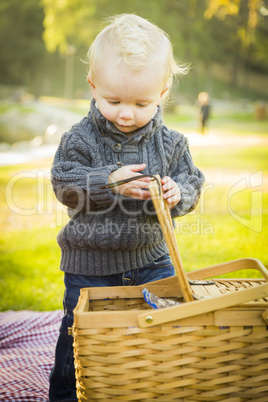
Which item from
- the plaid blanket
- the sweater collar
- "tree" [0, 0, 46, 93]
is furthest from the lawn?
"tree" [0, 0, 46, 93]

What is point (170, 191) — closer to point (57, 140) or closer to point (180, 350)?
point (180, 350)

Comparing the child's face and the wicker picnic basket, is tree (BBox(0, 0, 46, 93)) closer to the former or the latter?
the child's face

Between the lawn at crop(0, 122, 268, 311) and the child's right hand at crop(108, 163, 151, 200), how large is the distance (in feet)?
6.09

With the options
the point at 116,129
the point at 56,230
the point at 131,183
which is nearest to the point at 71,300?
the point at 131,183

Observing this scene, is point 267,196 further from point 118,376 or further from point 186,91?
point 186,91

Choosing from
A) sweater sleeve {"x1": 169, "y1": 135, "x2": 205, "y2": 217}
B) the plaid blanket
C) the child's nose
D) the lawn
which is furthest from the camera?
the lawn

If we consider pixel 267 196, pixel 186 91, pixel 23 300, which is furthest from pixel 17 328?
pixel 186 91

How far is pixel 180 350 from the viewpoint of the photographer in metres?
1.36

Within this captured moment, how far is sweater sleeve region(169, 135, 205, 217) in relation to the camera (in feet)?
5.91

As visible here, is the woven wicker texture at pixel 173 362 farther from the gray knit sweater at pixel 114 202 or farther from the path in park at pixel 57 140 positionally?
the path in park at pixel 57 140

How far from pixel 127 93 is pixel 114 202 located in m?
0.40

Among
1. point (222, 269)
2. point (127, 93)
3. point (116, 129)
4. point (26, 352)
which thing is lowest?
point (26, 352)

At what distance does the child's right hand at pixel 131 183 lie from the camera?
1.64 metres

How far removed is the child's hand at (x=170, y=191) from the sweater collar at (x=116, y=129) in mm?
296
